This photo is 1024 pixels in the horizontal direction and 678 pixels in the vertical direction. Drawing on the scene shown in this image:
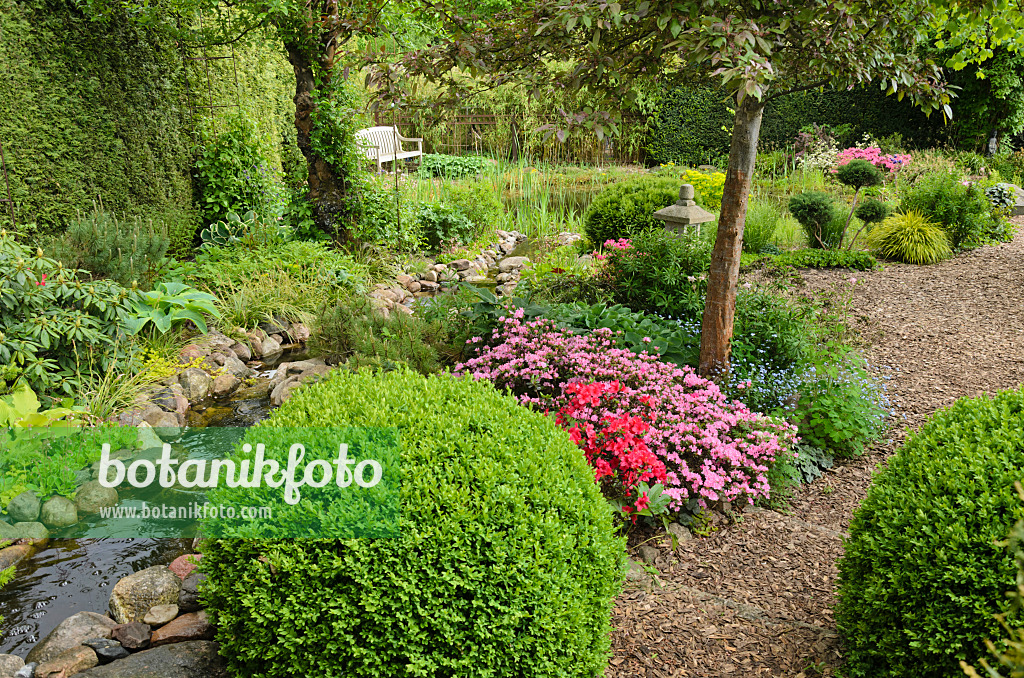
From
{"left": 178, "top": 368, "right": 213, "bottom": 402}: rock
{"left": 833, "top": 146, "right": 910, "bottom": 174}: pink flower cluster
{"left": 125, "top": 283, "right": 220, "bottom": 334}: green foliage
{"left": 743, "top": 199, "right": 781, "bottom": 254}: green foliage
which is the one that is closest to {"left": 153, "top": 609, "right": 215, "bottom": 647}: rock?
{"left": 178, "top": 368, "right": 213, "bottom": 402}: rock

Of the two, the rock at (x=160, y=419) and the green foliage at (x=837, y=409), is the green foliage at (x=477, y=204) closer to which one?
the rock at (x=160, y=419)

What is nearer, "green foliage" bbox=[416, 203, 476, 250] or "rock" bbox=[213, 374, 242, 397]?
"rock" bbox=[213, 374, 242, 397]

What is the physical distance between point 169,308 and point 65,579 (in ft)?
8.38

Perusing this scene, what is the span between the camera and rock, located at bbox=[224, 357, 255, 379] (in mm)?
4965

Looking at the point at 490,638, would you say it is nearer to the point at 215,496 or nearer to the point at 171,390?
the point at 215,496

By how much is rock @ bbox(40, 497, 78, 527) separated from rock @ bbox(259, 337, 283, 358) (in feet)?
7.79

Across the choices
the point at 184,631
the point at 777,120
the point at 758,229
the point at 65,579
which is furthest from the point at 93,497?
the point at 777,120

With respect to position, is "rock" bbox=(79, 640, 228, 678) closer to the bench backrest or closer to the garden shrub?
the garden shrub

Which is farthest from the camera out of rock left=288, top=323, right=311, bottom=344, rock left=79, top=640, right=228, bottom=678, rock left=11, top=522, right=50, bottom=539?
rock left=288, top=323, right=311, bottom=344

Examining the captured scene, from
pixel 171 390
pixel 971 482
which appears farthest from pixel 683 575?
pixel 171 390

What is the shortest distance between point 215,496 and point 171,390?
2.83 meters

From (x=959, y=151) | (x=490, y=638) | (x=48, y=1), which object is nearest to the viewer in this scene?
(x=490, y=638)

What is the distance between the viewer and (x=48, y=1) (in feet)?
17.2

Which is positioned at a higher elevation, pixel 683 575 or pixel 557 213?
pixel 557 213
